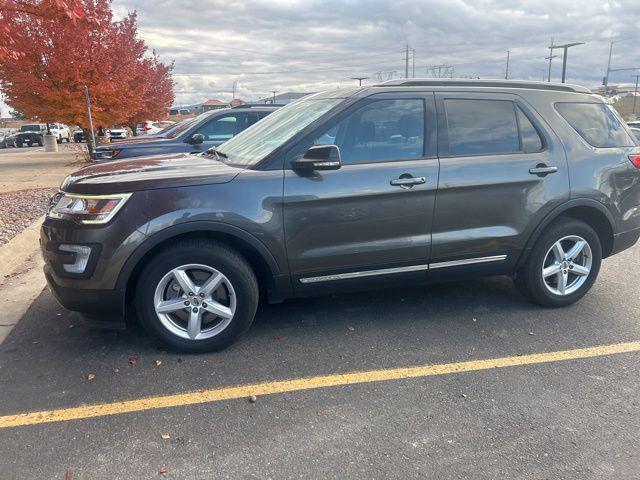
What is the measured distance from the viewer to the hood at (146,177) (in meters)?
3.53

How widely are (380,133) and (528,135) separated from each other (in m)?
1.29

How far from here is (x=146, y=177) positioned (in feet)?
12.0

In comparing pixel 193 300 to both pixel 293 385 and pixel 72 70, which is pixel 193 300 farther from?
pixel 72 70

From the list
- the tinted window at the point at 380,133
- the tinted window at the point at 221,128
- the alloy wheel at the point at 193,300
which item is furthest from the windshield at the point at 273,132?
the tinted window at the point at 221,128

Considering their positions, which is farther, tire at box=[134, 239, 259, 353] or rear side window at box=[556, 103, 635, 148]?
rear side window at box=[556, 103, 635, 148]

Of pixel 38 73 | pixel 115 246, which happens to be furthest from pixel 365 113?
pixel 38 73

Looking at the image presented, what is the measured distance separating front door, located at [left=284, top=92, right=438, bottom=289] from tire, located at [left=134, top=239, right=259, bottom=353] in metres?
0.41

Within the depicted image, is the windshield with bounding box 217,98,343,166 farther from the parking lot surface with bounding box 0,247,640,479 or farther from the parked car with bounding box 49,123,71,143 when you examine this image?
the parked car with bounding box 49,123,71,143

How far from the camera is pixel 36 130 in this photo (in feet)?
146

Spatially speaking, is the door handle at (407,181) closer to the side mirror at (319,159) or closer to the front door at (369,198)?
the front door at (369,198)

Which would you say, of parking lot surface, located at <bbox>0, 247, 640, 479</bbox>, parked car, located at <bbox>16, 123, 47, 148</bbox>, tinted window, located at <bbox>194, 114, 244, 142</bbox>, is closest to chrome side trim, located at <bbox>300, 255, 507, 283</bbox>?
parking lot surface, located at <bbox>0, 247, 640, 479</bbox>

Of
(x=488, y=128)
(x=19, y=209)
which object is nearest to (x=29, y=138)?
(x=19, y=209)

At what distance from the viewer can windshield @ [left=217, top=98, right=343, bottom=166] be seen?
3998 mm

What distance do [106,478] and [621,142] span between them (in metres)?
4.67
